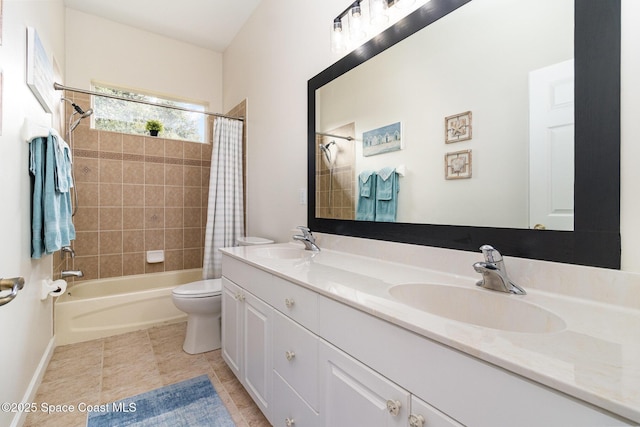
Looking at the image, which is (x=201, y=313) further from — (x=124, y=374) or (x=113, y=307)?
(x=113, y=307)

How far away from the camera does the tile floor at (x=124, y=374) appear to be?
4.88 feet

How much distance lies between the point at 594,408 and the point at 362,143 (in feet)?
4.39

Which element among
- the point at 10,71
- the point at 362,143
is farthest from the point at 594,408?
the point at 10,71

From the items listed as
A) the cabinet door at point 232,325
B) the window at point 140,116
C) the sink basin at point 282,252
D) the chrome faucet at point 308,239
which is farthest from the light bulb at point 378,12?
the window at point 140,116

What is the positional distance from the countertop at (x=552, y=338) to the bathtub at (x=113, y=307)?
2162 millimetres

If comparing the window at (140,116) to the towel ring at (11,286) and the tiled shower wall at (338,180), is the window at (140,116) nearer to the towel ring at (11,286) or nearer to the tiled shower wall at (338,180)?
the tiled shower wall at (338,180)

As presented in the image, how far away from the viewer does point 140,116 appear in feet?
9.84

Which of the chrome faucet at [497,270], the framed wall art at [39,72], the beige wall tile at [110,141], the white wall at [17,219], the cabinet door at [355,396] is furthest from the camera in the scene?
the beige wall tile at [110,141]

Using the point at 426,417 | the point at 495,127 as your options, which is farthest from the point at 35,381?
the point at 495,127

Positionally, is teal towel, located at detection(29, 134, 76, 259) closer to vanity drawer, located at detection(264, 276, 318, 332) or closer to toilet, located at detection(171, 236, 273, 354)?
toilet, located at detection(171, 236, 273, 354)

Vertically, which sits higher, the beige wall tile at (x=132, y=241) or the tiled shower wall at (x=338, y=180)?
the tiled shower wall at (x=338, y=180)

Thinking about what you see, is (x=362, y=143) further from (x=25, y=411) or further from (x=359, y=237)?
(x=25, y=411)

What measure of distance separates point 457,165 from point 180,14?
2.87m

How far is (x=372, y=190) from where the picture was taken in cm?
152
